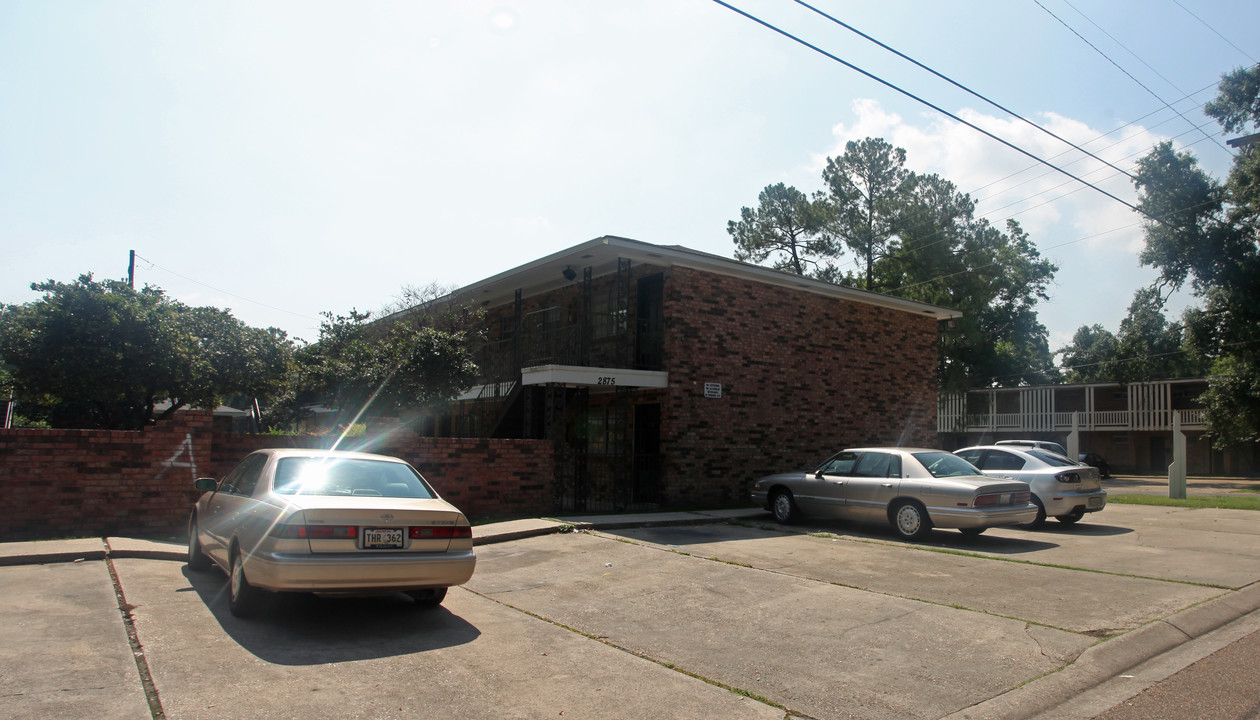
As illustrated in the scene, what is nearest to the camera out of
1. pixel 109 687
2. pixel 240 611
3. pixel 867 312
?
pixel 109 687

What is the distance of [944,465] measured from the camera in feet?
36.8

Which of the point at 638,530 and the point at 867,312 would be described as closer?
the point at 638,530

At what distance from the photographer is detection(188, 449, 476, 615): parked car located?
546 centimetres

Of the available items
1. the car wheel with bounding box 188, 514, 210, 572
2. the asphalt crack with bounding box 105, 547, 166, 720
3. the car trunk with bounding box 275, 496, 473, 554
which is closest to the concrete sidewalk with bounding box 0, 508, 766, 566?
the car wheel with bounding box 188, 514, 210, 572

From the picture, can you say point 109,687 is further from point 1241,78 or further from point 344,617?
point 1241,78

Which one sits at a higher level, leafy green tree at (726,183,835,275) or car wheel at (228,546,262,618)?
leafy green tree at (726,183,835,275)

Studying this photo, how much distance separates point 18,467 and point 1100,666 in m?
11.3

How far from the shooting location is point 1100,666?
4.99 m

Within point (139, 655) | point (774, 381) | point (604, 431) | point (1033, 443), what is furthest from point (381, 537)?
point (1033, 443)

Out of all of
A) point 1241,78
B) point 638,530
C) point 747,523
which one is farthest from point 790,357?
point 1241,78

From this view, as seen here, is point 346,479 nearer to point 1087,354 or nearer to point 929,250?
point 929,250

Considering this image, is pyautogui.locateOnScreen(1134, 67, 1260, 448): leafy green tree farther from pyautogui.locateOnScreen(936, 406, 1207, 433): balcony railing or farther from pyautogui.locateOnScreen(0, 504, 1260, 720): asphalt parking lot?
pyautogui.locateOnScreen(0, 504, 1260, 720): asphalt parking lot

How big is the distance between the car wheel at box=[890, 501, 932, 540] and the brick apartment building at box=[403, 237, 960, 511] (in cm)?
521

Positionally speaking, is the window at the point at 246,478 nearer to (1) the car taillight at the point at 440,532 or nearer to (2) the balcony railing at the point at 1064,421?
(1) the car taillight at the point at 440,532
